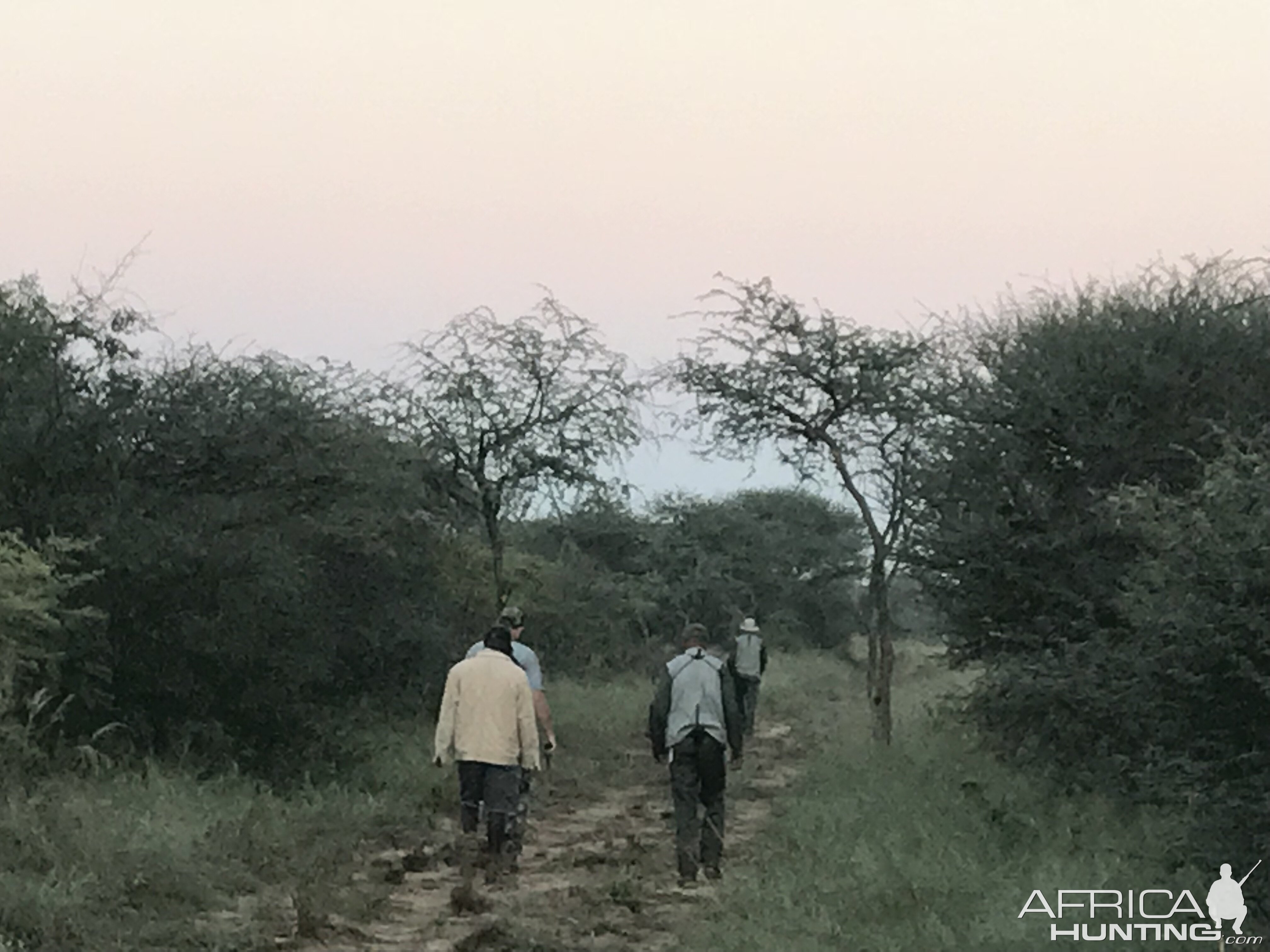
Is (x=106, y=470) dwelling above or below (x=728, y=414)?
below

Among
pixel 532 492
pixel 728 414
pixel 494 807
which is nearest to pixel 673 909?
pixel 494 807

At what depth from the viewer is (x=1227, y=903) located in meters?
7.29

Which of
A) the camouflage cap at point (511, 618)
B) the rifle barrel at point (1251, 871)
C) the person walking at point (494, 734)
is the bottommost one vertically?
the rifle barrel at point (1251, 871)

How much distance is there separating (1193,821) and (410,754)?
9.03 metres

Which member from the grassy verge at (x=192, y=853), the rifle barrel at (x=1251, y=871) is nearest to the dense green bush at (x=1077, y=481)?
the rifle barrel at (x=1251, y=871)

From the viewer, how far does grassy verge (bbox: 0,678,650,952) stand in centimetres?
788

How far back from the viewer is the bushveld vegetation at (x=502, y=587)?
8469 mm

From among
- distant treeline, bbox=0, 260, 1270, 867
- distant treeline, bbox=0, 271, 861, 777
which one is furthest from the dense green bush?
distant treeline, bbox=0, 271, 861, 777

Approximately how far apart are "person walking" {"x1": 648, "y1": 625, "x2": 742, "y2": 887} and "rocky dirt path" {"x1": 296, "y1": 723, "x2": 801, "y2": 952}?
35 cm

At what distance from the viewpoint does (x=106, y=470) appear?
521 inches

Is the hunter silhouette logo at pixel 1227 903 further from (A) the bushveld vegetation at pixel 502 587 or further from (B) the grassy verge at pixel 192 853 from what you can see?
(B) the grassy verge at pixel 192 853

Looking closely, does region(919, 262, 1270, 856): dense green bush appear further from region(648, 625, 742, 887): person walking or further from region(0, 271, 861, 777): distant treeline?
region(0, 271, 861, 777): distant treeline

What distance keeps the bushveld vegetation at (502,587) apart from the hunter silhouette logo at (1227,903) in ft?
1.20

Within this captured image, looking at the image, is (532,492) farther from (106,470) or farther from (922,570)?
(106,470)
